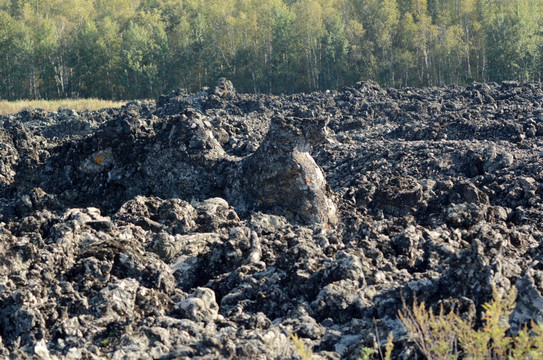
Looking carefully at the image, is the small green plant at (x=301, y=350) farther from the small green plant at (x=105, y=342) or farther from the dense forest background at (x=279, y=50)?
the dense forest background at (x=279, y=50)

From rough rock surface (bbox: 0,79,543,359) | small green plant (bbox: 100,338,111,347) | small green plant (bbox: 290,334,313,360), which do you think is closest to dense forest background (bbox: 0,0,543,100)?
rough rock surface (bbox: 0,79,543,359)

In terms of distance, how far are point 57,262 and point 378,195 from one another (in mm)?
5897

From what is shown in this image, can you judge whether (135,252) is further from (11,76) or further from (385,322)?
(11,76)

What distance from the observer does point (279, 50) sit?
186 ft

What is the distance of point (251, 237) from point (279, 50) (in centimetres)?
4942

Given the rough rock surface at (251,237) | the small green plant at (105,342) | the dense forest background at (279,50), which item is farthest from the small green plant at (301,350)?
the dense forest background at (279,50)

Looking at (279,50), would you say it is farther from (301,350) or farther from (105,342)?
(301,350)

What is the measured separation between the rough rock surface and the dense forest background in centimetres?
3755

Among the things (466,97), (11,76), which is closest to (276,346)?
(466,97)

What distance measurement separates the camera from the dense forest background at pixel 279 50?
175ft

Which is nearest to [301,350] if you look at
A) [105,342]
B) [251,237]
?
[105,342]

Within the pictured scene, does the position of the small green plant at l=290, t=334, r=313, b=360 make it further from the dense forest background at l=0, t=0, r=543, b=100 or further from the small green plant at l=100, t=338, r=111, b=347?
the dense forest background at l=0, t=0, r=543, b=100

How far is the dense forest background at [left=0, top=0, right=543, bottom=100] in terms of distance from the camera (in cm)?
5322

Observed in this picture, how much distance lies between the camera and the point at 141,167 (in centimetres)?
1208
